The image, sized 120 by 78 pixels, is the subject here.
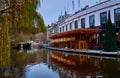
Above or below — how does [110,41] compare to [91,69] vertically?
above

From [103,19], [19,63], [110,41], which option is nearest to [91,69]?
[19,63]

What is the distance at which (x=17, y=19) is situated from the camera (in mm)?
8602

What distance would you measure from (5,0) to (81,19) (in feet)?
174

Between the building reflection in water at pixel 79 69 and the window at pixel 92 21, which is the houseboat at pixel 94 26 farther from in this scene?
the building reflection in water at pixel 79 69

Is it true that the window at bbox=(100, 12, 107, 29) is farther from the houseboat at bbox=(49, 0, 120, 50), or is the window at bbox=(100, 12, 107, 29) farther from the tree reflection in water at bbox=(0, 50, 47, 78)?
the tree reflection in water at bbox=(0, 50, 47, 78)

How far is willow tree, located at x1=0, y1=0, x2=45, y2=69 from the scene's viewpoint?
8391 millimetres

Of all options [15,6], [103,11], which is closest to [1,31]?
[15,6]

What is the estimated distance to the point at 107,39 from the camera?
37.0 meters

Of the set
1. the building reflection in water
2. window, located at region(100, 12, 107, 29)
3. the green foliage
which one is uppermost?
window, located at region(100, 12, 107, 29)

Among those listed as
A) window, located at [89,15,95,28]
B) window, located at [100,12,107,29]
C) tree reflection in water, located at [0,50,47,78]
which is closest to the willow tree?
tree reflection in water, located at [0,50,47,78]

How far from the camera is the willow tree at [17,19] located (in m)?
8.39

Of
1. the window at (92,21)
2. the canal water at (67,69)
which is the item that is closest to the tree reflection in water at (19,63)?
the canal water at (67,69)

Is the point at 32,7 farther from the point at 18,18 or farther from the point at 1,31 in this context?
the point at 1,31

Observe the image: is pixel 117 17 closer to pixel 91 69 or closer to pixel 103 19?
A: pixel 103 19
